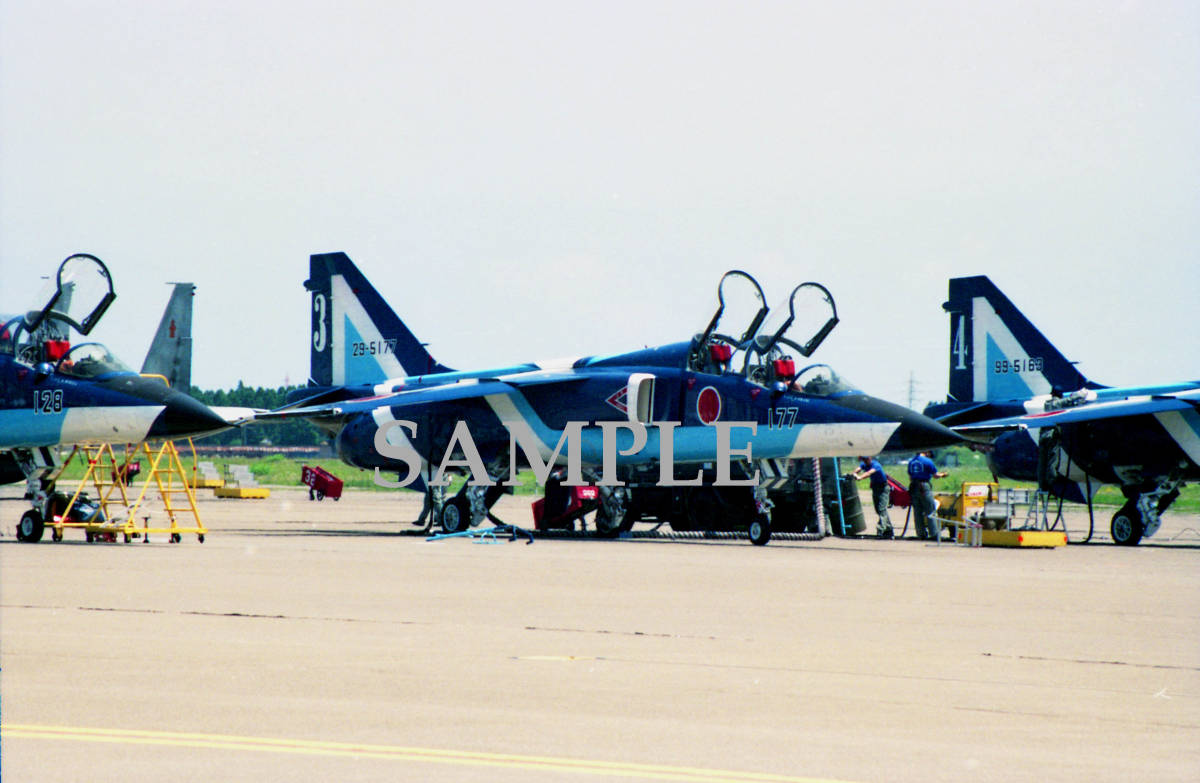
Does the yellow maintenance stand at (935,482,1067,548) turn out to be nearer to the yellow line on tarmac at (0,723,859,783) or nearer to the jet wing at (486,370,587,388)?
the jet wing at (486,370,587,388)

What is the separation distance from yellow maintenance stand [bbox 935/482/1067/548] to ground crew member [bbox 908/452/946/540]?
294 mm

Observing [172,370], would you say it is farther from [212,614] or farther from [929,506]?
[212,614]

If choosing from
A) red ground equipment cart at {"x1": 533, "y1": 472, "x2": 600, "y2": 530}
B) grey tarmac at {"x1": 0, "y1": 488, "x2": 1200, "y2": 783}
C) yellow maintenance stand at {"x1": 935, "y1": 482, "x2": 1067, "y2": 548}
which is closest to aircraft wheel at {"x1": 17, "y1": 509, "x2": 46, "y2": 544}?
grey tarmac at {"x1": 0, "y1": 488, "x2": 1200, "y2": 783}

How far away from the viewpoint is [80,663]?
8.05 meters

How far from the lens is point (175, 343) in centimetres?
4081

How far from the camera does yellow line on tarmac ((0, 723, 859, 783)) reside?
546 cm

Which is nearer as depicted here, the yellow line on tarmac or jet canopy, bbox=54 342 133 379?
the yellow line on tarmac

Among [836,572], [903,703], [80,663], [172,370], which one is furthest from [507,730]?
[172,370]

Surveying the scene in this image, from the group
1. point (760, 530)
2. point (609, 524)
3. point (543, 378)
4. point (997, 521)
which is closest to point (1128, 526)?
point (997, 521)

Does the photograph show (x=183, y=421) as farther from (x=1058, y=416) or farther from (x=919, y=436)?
(x=1058, y=416)

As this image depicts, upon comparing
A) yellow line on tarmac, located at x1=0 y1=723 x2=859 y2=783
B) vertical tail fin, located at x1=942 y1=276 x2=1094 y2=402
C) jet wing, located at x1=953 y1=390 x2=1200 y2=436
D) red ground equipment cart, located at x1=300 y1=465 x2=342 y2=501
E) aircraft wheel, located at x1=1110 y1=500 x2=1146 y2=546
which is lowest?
yellow line on tarmac, located at x1=0 y1=723 x2=859 y2=783

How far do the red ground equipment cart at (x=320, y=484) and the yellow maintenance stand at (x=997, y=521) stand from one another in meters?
22.6

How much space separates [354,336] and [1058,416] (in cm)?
1322

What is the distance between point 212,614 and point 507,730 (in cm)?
487
